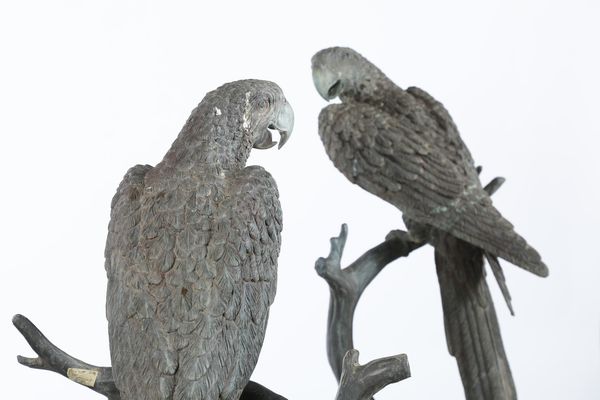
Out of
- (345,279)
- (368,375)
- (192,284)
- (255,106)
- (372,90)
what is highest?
(372,90)

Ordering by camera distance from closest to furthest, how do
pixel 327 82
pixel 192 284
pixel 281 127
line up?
pixel 192 284 < pixel 281 127 < pixel 327 82

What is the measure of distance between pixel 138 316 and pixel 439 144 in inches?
26.3

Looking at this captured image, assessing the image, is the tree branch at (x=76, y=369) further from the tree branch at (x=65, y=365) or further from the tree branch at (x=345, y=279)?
the tree branch at (x=345, y=279)

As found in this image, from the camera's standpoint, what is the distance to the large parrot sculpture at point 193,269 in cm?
154

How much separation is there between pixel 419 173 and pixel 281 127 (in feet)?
1.03

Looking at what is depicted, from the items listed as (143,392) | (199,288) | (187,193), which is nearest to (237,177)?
(187,193)

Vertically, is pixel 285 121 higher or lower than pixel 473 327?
higher

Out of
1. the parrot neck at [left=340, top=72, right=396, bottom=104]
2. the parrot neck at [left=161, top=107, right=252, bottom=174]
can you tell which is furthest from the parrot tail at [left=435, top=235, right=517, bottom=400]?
the parrot neck at [left=161, top=107, right=252, bottom=174]

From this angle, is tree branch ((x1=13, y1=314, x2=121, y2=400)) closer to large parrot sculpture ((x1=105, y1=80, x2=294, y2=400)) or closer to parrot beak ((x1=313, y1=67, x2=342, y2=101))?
large parrot sculpture ((x1=105, y1=80, x2=294, y2=400))

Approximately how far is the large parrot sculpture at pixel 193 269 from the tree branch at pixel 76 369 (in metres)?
0.15

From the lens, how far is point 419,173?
1.76 meters

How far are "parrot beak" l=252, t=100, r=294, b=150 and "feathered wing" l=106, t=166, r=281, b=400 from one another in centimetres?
24

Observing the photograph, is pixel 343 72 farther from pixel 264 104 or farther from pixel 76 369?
pixel 76 369

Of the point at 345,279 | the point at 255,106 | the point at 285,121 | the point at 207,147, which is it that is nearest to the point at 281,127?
the point at 285,121
